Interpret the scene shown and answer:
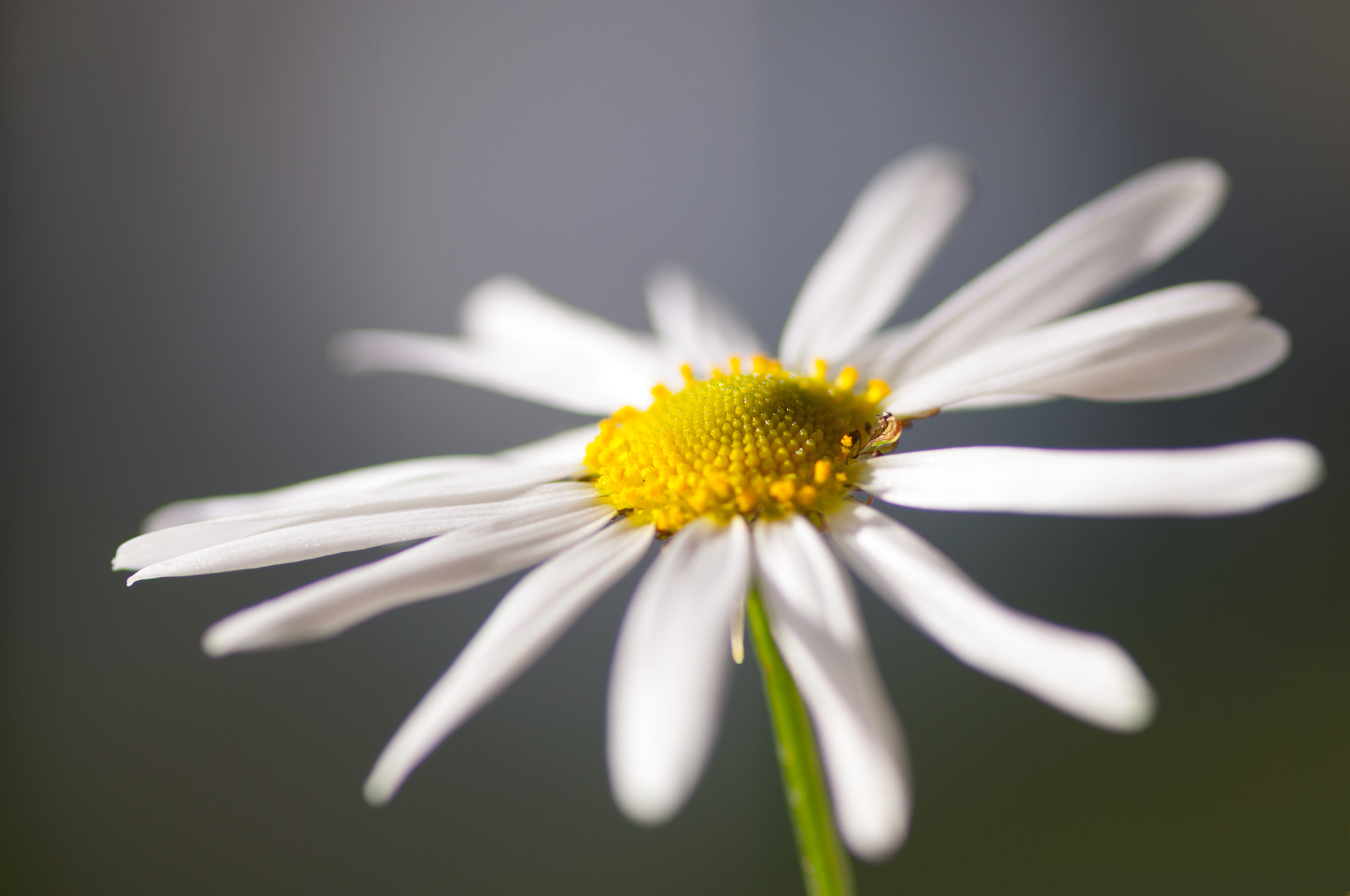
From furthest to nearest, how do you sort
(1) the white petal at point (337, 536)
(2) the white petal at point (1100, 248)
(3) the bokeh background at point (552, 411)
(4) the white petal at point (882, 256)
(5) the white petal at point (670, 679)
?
(3) the bokeh background at point (552, 411), (4) the white petal at point (882, 256), (2) the white petal at point (1100, 248), (1) the white petal at point (337, 536), (5) the white petal at point (670, 679)

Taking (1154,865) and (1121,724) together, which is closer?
(1121,724)

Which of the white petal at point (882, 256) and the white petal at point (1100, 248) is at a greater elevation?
the white petal at point (882, 256)

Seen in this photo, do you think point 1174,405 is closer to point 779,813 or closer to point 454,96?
point 779,813

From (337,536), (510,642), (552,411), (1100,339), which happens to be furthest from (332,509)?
(552,411)

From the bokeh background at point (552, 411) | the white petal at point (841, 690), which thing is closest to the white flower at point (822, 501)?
the white petal at point (841, 690)

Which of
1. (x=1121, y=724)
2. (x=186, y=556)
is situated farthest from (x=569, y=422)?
(x=1121, y=724)

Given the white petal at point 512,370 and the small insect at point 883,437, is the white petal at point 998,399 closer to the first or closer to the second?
the small insect at point 883,437

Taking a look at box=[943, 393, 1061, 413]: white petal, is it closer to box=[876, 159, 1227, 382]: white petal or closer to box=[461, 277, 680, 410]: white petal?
box=[876, 159, 1227, 382]: white petal
